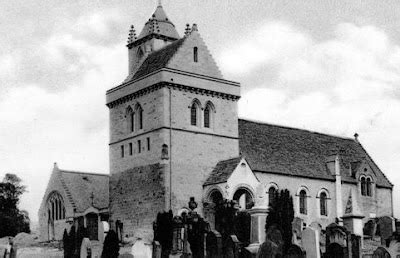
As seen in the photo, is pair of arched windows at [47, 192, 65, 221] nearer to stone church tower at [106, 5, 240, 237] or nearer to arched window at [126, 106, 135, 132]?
stone church tower at [106, 5, 240, 237]

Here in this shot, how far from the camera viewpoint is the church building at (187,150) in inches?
2008

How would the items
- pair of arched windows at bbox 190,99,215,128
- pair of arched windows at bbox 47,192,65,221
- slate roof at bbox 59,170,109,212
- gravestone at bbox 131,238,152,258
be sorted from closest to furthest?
gravestone at bbox 131,238,152,258 → pair of arched windows at bbox 190,99,215,128 → slate roof at bbox 59,170,109,212 → pair of arched windows at bbox 47,192,65,221

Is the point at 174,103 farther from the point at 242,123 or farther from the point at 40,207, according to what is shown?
the point at 40,207

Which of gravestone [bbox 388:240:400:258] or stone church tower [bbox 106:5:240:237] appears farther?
stone church tower [bbox 106:5:240:237]

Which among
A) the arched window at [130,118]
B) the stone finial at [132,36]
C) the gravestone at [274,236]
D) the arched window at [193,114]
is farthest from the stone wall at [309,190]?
the gravestone at [274,236]

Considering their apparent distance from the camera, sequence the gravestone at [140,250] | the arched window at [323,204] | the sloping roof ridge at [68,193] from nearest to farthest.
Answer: the gravestone at [140,250] < the sloping roof ridge at [68,193] < the arched window at [323,204]

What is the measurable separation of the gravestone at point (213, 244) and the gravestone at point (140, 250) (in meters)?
5.82

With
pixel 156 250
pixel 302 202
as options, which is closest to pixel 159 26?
pixel 302 202

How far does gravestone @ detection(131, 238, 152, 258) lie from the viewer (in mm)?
37750

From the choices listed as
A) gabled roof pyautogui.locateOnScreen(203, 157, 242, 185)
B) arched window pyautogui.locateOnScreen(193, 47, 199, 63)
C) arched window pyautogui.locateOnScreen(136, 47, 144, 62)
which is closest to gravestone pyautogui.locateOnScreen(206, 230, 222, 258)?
gabled roof pyautogui.locateOnScreen(203, 157, 242, 185)

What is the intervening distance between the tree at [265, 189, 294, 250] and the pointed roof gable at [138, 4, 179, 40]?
21983mm

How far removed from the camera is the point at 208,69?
5434 centimetres

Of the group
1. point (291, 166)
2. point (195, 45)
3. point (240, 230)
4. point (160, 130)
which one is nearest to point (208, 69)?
point (195, 45)

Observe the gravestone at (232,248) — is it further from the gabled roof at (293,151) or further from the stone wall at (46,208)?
the stone wall at (46,208)
